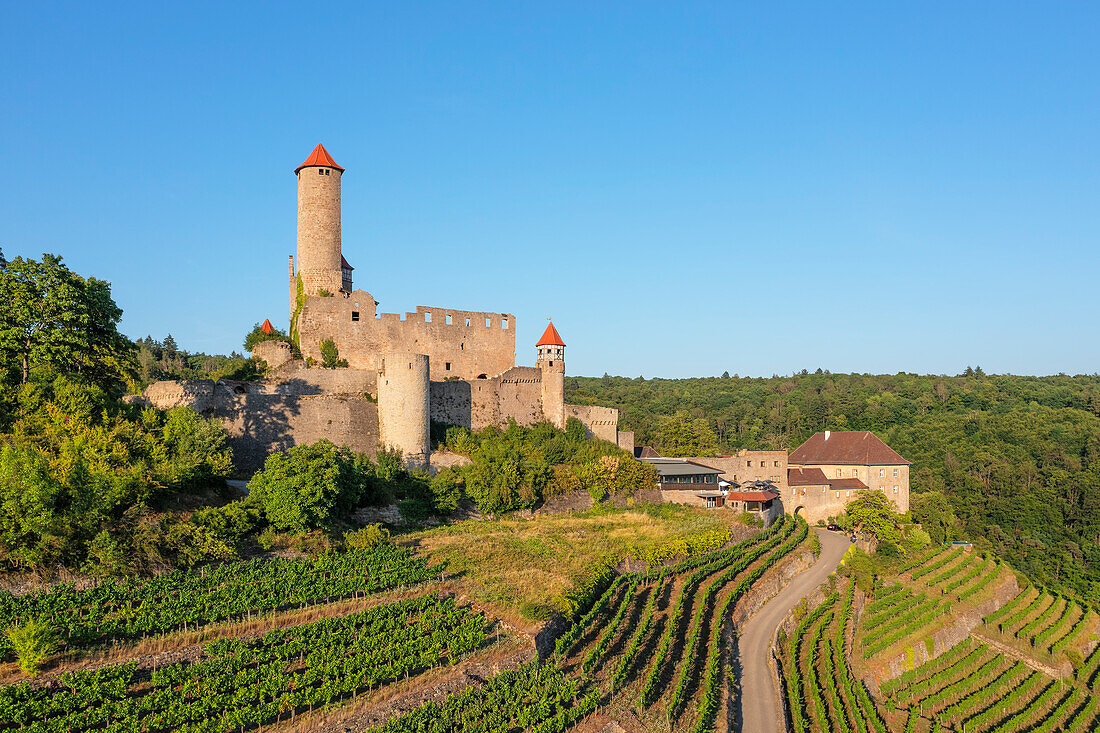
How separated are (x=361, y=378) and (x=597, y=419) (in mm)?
13697

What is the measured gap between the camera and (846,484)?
49156 mm

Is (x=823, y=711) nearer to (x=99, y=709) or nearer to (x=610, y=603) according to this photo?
(x=610, y=603)

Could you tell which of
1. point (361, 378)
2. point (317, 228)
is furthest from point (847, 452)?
point (317, 228)

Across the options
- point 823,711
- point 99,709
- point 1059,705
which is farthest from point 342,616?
point 1059,705

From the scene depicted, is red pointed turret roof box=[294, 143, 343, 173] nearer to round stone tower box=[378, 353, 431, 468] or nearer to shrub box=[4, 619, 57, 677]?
round stone tower box=[378, 353, 431, 468]

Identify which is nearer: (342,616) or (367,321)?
→ (342,616)

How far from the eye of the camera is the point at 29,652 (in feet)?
51.4

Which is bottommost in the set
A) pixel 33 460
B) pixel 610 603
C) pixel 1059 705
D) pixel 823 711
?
pixel 1059 705

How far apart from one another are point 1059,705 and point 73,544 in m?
37.7

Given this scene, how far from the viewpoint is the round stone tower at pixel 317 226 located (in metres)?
38.8

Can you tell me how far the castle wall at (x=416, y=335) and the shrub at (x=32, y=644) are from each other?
22.3 m

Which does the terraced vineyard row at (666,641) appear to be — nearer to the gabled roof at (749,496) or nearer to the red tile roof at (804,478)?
the gabled roof at (749,496)

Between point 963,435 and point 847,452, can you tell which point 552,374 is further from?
point 963,435

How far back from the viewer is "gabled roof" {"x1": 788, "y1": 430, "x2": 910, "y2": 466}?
51125mm
